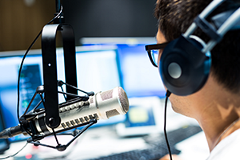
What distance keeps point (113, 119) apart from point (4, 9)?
0.96 m

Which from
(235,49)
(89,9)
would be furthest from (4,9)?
(235,49)

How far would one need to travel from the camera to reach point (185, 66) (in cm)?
44

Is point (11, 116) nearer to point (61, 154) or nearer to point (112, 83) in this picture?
point (61, 154)

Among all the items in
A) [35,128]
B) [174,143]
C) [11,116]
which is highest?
[35,128]

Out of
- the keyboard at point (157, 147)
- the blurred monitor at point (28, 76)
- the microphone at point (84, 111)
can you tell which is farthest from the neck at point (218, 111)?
the blurred monitor at point (28, 76)

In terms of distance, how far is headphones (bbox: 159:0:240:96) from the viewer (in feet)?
1.27

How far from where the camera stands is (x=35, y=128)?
2.25ft

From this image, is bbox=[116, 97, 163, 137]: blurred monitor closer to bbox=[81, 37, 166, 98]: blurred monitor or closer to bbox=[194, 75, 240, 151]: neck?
bbox=[81, 37, 166, 98]: blurred monitor

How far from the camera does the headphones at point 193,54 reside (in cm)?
39

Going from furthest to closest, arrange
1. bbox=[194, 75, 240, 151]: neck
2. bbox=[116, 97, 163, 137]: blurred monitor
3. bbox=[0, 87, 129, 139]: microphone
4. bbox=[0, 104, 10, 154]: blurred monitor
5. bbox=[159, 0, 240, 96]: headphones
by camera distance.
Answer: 1. bbox=[116, 97, 163, 137]: blurred monitor
2. bbox=[0, 104, 10, 154]: blurred monitor
3. bbox=[0, 87, 129, 139]: microphone
4. bbox=[194, 75, 240, 151]: neck
5. bbox=[159, 0, 240, 96]: headphones

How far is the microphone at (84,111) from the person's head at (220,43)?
→ 0.25 m

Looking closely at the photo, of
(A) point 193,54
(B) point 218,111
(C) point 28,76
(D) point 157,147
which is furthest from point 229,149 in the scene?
(C) point 28,76

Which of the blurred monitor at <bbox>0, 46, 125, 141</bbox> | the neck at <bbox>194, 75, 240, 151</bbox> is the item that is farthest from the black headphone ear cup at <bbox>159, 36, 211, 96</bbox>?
the blurred monitor at <bbox>0, 46, 125, 141</bbox>

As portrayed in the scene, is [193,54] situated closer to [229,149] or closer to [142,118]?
[229,149]
